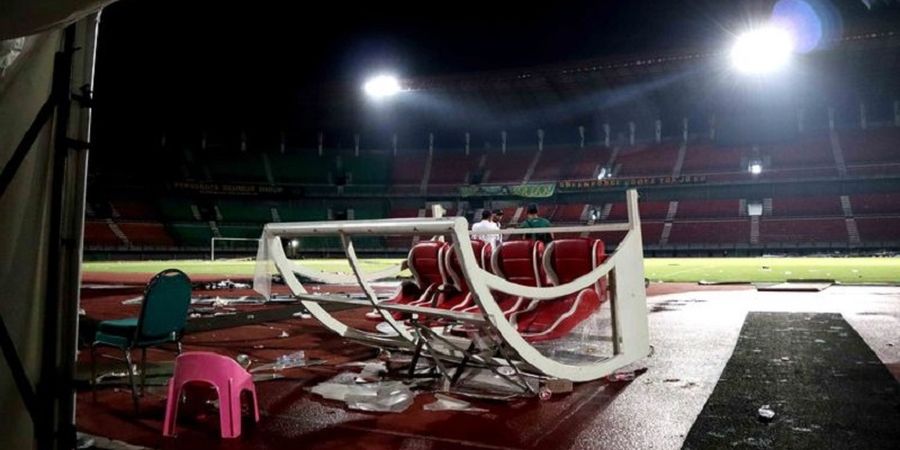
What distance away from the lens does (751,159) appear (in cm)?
4159

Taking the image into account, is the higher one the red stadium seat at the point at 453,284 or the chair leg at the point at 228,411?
the red stadium seat at the point at 453,284

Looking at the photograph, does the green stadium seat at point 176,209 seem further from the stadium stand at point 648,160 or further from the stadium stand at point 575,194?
the stadium stand at point 648,160

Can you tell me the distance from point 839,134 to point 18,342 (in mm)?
51057

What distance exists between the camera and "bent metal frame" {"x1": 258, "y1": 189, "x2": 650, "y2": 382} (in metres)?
3.34

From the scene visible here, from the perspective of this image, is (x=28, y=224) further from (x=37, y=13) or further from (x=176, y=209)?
(x=176, y=209)

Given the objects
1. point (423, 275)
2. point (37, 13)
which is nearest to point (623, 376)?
point (423, 275)

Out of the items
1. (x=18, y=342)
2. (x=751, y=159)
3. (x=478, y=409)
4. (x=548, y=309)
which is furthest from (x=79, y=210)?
(x=751, y=159)

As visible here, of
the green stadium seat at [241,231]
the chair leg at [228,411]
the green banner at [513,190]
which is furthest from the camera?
the green banner at [513,190]

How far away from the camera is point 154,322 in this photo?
396 cm

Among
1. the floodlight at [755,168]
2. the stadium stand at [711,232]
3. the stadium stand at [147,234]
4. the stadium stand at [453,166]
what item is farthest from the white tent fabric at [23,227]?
the stadium stand at [453,166]

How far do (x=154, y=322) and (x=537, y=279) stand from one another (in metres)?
3.27

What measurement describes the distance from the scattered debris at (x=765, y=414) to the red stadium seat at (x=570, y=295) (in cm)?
147

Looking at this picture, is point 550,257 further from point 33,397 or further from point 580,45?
point 580,45

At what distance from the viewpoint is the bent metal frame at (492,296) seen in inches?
132
